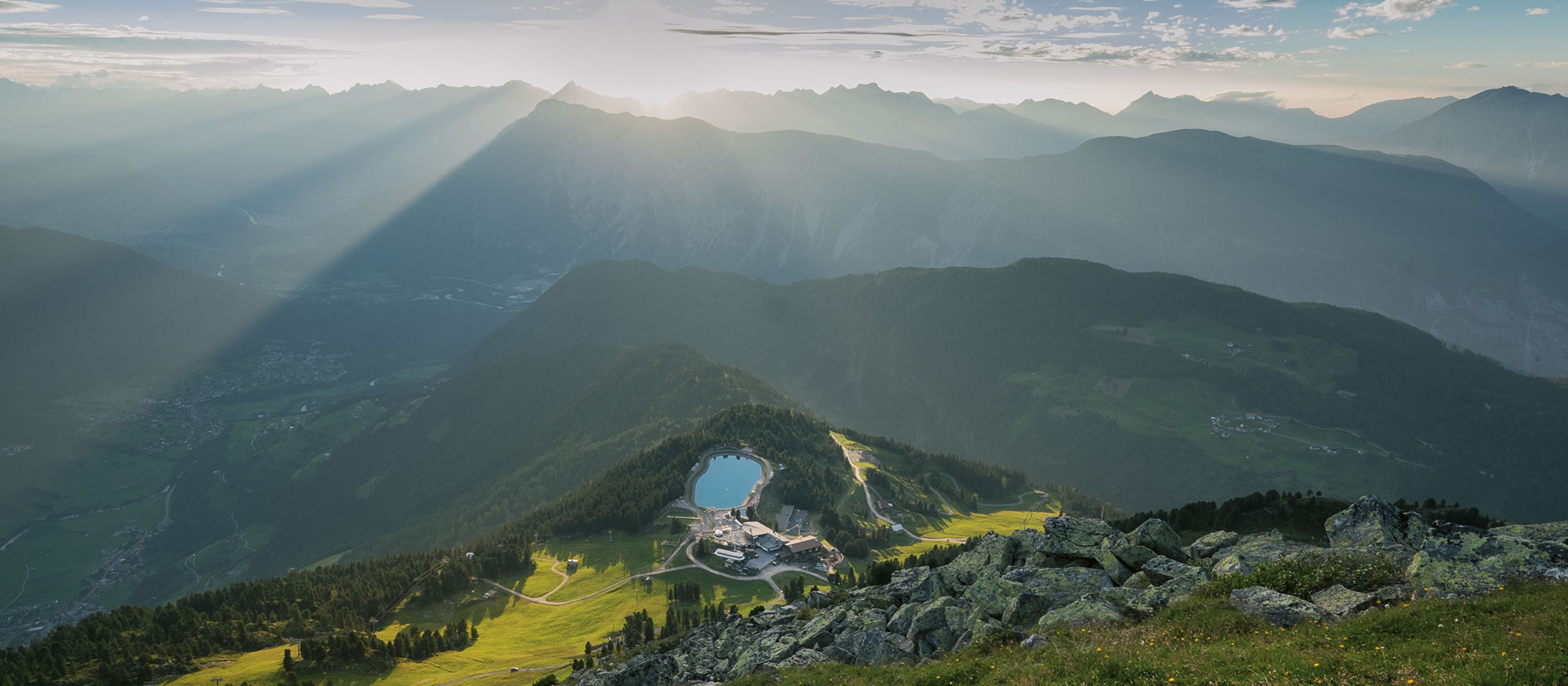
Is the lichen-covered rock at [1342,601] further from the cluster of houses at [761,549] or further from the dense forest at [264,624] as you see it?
the dense forest at [264,624]

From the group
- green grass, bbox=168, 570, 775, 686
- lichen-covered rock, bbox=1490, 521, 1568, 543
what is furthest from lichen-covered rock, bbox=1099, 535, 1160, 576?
green grass, bbox=168, 570, 775, 686

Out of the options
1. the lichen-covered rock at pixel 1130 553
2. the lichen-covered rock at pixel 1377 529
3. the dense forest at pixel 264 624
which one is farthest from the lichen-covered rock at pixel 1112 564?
the dense forest at pixel 264 624

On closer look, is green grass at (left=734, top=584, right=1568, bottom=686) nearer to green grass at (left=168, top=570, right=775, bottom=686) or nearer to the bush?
the bush

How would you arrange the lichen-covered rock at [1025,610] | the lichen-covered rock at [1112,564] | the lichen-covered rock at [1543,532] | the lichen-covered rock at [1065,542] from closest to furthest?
the lichen-covered rock at [1543,532]
the lichen-covered rock at [1025,610]
the lichen-covered rock at [1112,564]
the lichen-covered rock at [1065,542]

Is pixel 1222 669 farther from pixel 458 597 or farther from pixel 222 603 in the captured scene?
pixel 222 603

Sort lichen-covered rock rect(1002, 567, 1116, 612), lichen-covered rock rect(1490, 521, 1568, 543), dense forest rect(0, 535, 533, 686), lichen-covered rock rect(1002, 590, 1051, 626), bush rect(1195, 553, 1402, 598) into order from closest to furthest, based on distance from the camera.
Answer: bush rect(1195, 553, 1402, 598)
lichen-covered rock rect(1490, 521, 1568, 543)
lichen-covered rock rect(1002, 590, 1051, 626)
lichen-covered rock rect(1002, 567, 1116, 612)
dense forest rect(0, 535, 533, 686)

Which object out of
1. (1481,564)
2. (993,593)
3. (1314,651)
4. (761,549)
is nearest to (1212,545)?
(993,593)

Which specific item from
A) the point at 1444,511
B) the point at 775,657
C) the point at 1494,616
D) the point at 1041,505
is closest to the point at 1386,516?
the point at 1494,616
